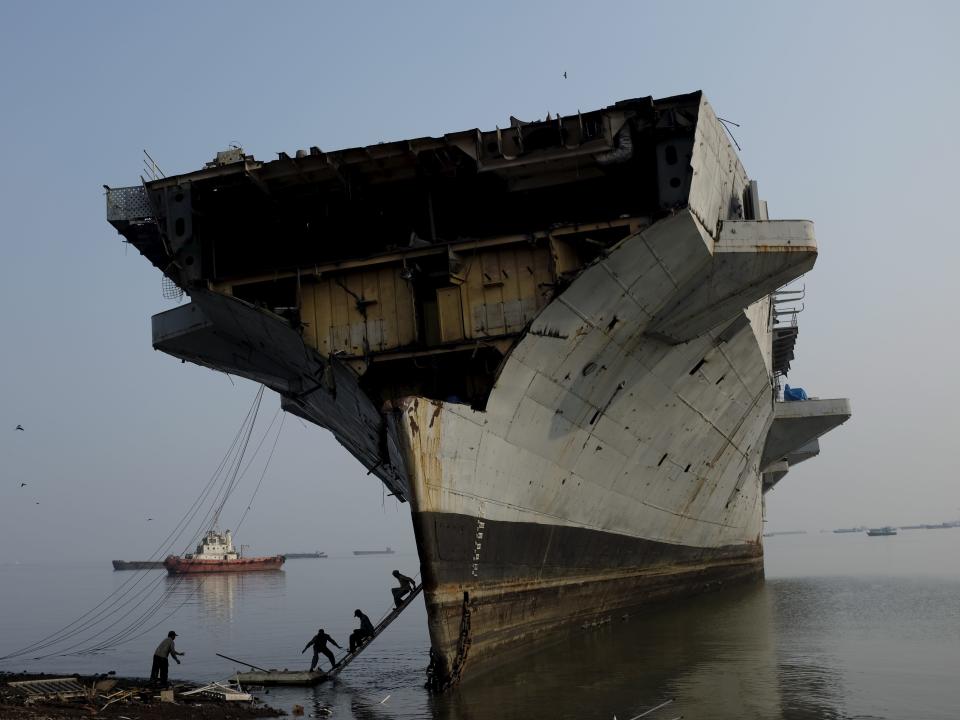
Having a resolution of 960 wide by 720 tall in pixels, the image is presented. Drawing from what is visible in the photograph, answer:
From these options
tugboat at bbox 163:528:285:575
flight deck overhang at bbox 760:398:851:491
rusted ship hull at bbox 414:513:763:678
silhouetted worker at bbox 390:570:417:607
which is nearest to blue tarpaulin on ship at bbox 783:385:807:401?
flight deck overhang at bbox 760:398:851:491

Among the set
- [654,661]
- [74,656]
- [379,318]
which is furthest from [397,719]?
[74,656]

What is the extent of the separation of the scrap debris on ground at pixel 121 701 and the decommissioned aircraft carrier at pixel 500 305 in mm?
2727

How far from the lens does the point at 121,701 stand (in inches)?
445

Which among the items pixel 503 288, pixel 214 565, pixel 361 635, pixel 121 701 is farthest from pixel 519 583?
pixel 214 565

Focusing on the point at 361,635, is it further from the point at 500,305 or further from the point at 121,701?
the point at 500,305

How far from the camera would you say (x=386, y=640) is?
20.8 meters

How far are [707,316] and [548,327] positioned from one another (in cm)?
325

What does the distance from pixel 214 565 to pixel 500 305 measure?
2678 inches

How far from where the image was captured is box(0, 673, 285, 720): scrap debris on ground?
10391mm

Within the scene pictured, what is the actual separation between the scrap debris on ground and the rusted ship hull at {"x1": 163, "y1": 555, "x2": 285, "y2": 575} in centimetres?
6357

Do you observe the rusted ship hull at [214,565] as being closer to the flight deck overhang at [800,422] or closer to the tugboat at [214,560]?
the tugboat at [214,560]

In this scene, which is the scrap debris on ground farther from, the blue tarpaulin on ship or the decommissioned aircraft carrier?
the blue tarpaulin on ship

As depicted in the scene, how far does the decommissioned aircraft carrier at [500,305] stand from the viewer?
12609 millimetres

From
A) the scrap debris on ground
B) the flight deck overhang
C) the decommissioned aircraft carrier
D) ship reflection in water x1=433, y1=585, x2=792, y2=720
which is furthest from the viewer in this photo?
the flight deck overhang
